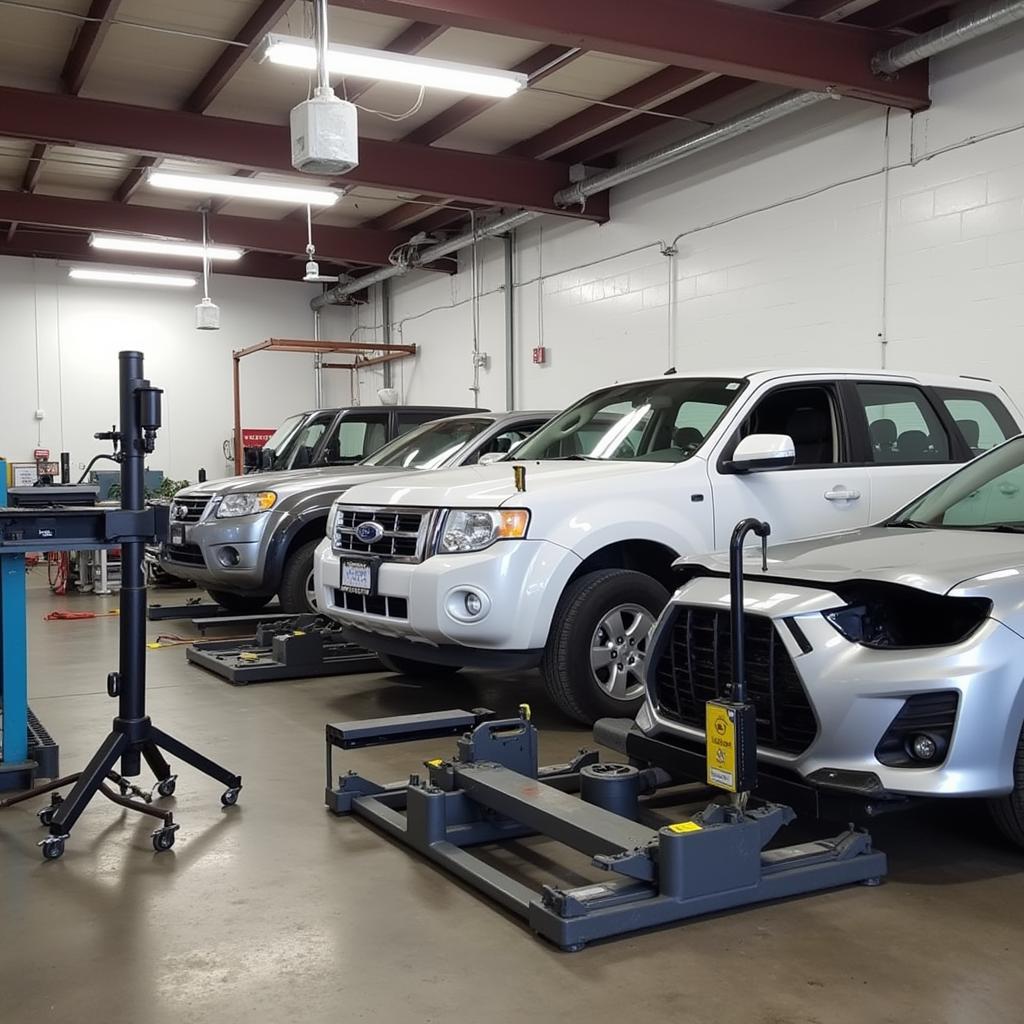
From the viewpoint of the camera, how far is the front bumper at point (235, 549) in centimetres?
760

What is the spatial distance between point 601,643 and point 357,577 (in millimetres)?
1207

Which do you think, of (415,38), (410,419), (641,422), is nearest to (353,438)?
(410,419)

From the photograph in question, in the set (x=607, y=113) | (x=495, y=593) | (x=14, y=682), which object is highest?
(x=607, y=113)

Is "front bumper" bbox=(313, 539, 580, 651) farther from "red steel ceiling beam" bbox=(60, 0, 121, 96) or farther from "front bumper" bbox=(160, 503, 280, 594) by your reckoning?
"red steel ceiling beam" bbox=(60, 0, 121, 96)

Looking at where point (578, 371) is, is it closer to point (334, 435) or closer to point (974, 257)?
point (334, 435)

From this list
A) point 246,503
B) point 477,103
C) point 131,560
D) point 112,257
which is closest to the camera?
point 131,560

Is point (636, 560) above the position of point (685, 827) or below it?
above

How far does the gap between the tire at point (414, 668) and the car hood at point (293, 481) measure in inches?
65.7

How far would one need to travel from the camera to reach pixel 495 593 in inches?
189

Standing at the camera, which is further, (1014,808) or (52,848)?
(52,848)

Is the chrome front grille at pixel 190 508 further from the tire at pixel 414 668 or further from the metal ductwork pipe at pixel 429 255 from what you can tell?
the metal ductwork pipe at pixel 429 255

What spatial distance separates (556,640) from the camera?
16.2 ft

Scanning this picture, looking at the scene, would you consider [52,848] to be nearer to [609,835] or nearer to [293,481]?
[609,835]

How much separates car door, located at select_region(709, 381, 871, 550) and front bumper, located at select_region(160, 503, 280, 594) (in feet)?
11.5
